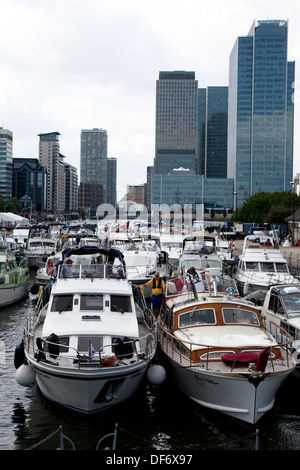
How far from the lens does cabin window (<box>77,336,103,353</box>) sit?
11.5 meters

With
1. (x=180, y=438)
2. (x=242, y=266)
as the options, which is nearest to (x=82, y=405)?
(x=180, y=438)

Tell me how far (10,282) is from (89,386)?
15.0 m

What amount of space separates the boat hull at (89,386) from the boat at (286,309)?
16.2 ft

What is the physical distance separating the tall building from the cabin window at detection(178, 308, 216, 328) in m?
164

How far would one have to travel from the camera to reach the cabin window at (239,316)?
1323cm

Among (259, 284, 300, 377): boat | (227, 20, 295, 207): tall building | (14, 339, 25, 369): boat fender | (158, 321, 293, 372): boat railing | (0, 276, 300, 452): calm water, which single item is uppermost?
(227, 20, 295, 207): tall building

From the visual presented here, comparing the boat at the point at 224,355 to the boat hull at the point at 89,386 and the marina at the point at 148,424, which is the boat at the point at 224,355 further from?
the boat hull at the point at 89,386

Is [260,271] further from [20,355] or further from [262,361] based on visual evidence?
[20,355]

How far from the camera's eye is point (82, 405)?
10.7m

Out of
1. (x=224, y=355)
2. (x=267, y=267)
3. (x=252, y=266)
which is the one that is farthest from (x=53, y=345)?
(x=267, y=267)

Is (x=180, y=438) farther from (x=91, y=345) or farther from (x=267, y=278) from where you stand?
(x=267, y=278)

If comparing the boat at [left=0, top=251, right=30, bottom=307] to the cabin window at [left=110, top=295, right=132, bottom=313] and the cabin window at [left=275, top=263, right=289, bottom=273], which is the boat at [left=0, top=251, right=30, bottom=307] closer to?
the cabin window at [left=110, top=295, right=132, bottom=313]

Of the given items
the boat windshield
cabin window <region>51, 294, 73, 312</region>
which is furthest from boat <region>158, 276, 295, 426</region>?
cabin window <region>51, 294, 73, 312</region>

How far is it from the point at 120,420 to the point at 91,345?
6.05 ft
